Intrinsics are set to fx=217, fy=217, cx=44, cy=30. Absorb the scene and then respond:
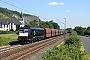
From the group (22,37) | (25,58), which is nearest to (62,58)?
(25,58)

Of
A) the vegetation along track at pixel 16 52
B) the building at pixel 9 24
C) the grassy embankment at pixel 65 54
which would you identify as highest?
the building at pixel 9 24

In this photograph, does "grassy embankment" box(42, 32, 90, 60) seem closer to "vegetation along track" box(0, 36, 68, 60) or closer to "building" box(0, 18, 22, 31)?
"vegetation along track" box(0, 36, 68, 60)

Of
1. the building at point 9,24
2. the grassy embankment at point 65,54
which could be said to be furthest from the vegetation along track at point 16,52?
the building at point 9,24

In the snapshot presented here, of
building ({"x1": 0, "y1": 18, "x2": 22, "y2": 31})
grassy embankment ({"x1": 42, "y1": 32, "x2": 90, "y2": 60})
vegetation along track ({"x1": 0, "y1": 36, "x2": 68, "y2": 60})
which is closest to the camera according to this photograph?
grassy embankment ({"x1": 42, "y1": 32, "x2": 90, "y2": 60})

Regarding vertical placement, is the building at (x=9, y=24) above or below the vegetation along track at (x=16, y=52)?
above

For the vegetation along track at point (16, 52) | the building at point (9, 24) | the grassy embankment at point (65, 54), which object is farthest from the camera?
the building at point (9, 24)

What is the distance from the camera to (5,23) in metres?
131

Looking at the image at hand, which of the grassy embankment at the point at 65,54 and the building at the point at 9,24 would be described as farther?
the building at the point at 9,24

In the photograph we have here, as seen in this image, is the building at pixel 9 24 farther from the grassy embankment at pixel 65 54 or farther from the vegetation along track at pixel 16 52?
the grassy embankment at pixel 65 54

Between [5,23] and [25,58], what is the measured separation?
113 meters

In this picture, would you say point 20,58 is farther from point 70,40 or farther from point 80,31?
point 80,31

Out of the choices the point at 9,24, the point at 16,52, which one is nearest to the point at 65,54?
the point at 16,52

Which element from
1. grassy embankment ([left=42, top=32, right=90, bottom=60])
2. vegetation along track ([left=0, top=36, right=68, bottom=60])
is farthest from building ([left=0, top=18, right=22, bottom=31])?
grassy embankment ([left=42, top=32, right=90, bottom=60])

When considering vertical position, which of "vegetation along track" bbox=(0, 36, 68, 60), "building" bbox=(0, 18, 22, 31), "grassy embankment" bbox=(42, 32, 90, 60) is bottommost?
"vegetation along track" bbox=(0, 36, 68, 60)
